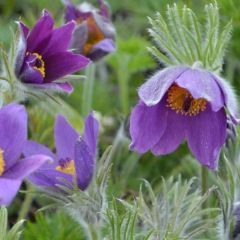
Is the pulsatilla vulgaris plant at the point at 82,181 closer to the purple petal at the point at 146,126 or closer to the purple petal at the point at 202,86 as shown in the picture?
the purple petal at the point at 146,126

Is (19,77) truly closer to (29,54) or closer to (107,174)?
(29,54)

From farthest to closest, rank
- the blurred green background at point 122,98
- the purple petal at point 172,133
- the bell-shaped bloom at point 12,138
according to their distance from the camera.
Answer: the blurred green background at point 122,98
the purple petal at point 172,133
the bell-shaped bloom at point 12,138

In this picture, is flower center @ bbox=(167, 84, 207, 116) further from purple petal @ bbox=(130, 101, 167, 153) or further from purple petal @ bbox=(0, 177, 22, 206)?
purple petal @ bbox=(0, 177, 22, 206)

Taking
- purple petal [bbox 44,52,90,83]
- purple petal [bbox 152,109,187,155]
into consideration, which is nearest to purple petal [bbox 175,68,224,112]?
purple petal [bbox 152,109,187,155]

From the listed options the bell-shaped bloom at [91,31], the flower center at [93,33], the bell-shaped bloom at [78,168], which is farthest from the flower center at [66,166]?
the flower center at [93,33]

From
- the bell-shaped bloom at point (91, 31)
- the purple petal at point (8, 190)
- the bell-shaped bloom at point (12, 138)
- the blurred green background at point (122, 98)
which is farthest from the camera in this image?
A: the blurred green background at point (122, 98)

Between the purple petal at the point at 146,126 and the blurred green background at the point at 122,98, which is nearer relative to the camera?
the purple petal at the point at 146,126

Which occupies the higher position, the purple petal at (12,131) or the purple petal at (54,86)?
the purple petal at (54,86)
